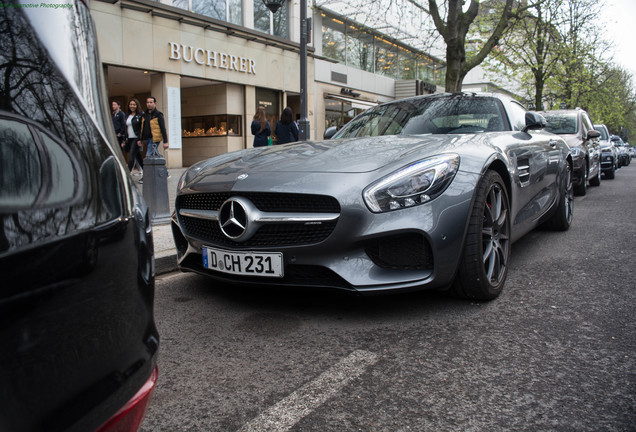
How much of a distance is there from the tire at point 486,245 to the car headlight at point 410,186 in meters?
0.30

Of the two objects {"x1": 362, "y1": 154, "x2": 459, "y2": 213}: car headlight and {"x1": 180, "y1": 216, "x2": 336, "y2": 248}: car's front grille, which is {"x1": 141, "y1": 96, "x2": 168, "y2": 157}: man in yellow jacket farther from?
{"x1": 362, "y1": 154, "x2": 459, "y2": 213}: car headlight

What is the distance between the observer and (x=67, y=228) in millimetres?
989

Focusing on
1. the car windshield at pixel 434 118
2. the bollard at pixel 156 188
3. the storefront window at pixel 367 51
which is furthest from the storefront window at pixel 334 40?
the car windshield at pixel 434 118

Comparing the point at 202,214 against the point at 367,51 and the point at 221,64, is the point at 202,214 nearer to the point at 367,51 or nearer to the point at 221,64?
the point at 221,64

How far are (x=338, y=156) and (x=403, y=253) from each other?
2.59 feet

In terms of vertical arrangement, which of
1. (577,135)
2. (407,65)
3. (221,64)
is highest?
(407,65)

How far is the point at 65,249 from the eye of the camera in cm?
97

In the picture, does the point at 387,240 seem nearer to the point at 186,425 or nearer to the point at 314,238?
the point at 314,238

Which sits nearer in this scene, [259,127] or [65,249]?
[65,249]

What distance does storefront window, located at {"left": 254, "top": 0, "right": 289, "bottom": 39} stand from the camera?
1897cm

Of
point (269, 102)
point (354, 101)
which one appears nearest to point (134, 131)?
point (269, 102)

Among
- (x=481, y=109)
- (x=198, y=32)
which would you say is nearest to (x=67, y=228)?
(x=481, y=109)

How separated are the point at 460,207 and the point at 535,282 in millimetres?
1258

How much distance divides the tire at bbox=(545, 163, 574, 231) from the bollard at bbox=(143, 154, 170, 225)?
4.30 m
